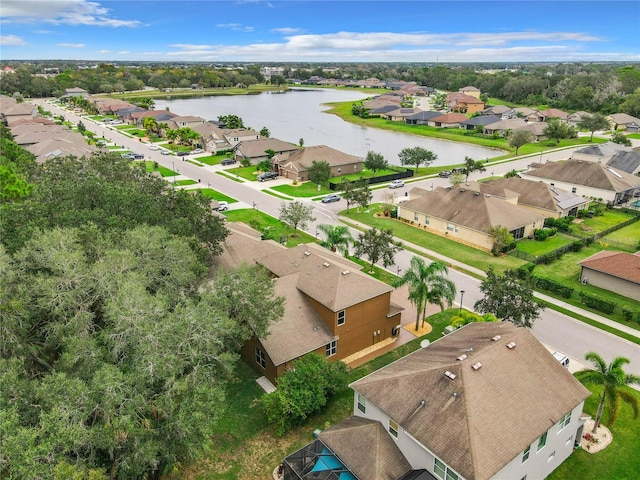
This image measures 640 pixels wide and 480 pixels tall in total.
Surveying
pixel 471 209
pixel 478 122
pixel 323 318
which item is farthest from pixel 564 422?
pixel 478 122

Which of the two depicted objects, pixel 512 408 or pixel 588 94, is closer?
pixel 512 408

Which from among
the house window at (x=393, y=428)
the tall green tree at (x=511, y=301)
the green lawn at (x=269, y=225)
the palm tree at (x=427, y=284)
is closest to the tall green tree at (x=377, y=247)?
the palm tree at (x=427, y=284)

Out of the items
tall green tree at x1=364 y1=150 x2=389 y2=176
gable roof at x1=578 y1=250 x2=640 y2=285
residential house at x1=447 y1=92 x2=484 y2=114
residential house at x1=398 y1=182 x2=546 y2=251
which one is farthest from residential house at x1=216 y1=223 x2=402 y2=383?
residential house at x1=447 y1=92 x2=484 y2=114

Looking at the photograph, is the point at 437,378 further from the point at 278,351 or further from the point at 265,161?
the point at 265,161

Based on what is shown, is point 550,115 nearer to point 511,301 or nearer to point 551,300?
point 551,300

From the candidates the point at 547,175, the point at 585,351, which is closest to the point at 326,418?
the point at 585,351

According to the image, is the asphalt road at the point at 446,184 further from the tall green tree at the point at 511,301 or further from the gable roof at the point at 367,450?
the gable roof at the point at 367,450

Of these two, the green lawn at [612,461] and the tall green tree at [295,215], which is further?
the tall green tree at [295,215]
